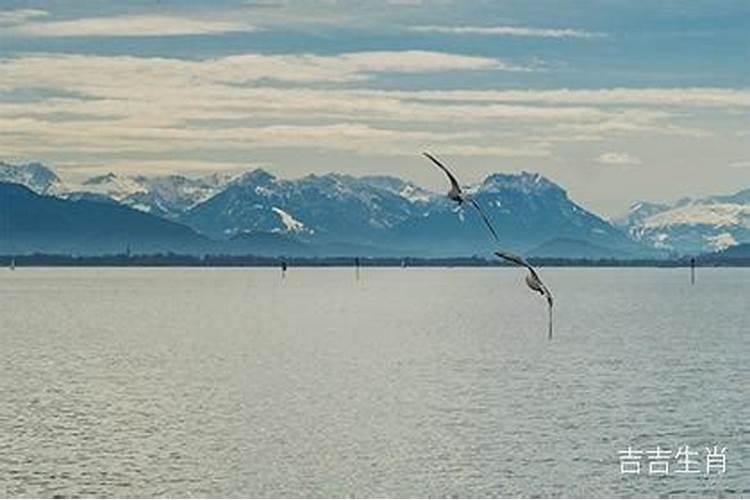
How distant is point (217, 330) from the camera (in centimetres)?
18988

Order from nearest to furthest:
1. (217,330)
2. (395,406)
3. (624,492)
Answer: (624,492) → (395,406) → (217,330)

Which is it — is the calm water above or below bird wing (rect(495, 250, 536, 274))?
below

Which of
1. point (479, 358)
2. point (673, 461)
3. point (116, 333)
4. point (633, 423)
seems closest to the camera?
point (673, 461)

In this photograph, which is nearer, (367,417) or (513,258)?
(513,258)

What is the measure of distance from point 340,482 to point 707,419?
87.5 ft

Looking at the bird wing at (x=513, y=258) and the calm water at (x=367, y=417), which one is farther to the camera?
the calm water at (x=367, y=417)

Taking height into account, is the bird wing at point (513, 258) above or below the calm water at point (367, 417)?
above

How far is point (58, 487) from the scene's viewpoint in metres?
61.0

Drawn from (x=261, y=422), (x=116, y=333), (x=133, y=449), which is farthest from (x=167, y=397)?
(x=116, y=333)

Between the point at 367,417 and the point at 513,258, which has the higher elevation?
the point at 513,258

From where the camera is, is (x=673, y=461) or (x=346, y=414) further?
(x=346, y=414)

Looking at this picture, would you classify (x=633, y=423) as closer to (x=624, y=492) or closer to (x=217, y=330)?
(x=624, y=492)

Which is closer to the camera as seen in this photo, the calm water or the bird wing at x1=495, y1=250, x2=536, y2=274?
the bird wing at x1=495, y1=250, x2=536, y2=274

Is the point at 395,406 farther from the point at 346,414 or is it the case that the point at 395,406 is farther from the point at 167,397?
the point at 167,397
